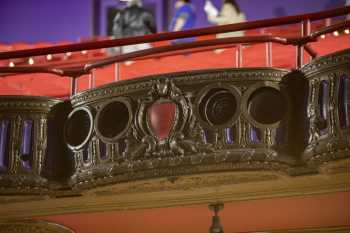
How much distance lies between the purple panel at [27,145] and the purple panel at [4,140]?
0.06 metres

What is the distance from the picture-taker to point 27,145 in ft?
9.90

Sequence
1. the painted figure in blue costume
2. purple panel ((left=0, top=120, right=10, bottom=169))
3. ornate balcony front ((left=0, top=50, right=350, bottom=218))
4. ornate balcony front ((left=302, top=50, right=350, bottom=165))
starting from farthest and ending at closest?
the painted figure in blue costume, purple panel ((left=0, top=120, right=10, bottom=169)), ornate balcony front ((left=0, top=50, right=350, bottom=218)), ornate balcony front ((left=302, top=50, right=350, bottom=165))

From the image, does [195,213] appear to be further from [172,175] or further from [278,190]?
[172,175]

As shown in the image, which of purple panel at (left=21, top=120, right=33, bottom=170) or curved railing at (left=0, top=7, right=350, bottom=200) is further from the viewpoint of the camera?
purple panel at (left=21, top=120, right=33, bottom=170)

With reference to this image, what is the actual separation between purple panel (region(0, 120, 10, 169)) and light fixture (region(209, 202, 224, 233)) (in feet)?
2.64

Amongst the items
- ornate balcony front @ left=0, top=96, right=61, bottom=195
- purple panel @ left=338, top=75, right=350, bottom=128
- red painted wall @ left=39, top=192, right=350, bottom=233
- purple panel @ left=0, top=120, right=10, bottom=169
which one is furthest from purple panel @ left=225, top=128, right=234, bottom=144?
Result: purple panel @ left=0, top=120, right=10, bottom=169

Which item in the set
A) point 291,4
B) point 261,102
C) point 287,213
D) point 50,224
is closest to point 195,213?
point 287,213

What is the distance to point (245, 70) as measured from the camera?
273 cm

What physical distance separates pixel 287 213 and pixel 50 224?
3.20ft

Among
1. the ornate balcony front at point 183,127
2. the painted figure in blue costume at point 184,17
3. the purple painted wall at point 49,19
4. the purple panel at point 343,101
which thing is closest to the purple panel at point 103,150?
the ornate balcony front at point 183,127

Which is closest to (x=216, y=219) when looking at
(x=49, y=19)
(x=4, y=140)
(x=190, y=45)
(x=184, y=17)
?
(x=190, y=45)

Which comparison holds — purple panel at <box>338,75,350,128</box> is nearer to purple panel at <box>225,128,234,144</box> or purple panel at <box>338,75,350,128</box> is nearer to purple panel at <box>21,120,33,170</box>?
purple panel at <box>225,128,234,144</box>

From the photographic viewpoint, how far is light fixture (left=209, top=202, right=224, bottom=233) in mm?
3234

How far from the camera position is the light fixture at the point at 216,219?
3234 mm
